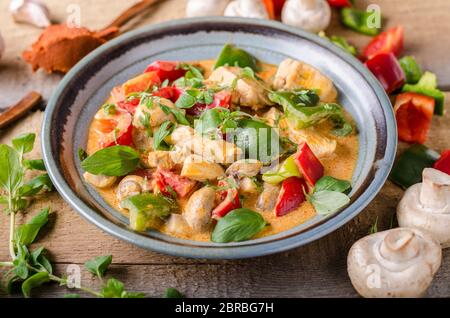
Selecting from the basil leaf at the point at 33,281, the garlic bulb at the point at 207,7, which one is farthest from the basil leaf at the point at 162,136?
the garlic bulb at the point at 207,7

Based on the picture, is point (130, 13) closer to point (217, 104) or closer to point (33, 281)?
point (217, 104)

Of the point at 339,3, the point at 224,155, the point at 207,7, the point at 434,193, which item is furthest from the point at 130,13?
the point at 434,193

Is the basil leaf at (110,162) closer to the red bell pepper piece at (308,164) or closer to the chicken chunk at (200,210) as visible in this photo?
the chicken chunk at (200,210)

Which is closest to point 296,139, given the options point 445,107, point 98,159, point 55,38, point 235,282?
point 235,282

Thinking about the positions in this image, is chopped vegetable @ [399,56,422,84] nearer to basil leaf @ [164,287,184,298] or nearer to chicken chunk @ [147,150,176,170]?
chicken chunk @ [147,150,176,170]

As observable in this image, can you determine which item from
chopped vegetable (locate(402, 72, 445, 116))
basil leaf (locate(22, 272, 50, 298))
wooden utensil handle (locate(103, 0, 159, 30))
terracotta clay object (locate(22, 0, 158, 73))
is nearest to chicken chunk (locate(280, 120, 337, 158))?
chopped vegetable (locate(402, 72, 445, 116))
